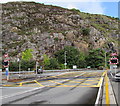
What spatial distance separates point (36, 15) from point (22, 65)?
62078mm

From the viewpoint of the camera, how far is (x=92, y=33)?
9512 centimetres

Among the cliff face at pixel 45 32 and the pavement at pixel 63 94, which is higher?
the cliff face at pixel 45 32

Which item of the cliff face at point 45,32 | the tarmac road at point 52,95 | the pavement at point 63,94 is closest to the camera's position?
the pavement at point 63,94

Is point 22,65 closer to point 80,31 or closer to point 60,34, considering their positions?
point 60,34

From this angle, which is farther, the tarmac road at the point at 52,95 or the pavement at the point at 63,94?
the tarmac road at the point at 52,95

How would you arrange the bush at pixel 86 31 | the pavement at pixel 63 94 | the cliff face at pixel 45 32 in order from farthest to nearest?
the bush at pixel 86 31 → the cliff face at pixel 45 32 → the pavement at pixel 63 94

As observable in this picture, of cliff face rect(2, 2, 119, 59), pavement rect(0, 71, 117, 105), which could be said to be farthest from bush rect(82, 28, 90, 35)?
pavement rect(0, 71, 117, 105)

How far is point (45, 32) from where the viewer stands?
285ft

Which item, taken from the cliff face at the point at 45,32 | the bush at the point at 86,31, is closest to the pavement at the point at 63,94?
the cliff face at the point at 45,32

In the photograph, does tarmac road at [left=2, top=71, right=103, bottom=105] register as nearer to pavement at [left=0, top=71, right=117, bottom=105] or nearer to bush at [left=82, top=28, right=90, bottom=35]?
pavement at [left=0, top=71, right=117, bottom=105]

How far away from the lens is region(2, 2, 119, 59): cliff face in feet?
259

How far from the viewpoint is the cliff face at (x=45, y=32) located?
7906 centimetres

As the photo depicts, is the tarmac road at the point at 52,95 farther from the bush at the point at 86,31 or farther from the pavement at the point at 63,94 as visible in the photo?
the bush at the point at 86,31

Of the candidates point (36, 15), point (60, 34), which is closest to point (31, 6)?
point (36, 15)
